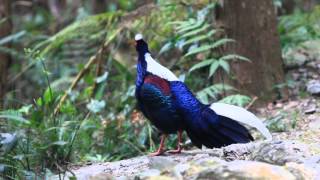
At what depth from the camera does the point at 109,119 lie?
21.2ft

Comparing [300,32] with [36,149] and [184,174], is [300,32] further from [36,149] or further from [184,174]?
[184,174]

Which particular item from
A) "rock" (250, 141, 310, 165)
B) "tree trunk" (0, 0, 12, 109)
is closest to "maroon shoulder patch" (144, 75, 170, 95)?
"rock" (250, 141, 310, 165)

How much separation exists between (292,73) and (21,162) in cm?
387

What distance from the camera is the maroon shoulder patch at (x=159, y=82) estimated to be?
4293mm

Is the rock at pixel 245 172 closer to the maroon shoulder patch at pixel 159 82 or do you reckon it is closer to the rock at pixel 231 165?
the rock at pixel 231 165

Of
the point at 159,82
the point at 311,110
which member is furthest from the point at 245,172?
the point at 311,110

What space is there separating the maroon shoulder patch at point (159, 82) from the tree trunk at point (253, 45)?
7.19ft

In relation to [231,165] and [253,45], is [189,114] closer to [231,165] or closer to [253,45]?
[231,165]

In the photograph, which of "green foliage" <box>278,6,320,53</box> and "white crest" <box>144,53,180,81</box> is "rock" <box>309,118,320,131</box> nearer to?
"white crest" <box>144,53,180,81</box>

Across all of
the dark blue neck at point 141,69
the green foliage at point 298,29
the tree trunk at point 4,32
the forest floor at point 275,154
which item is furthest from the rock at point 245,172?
the tree trunk at point 4,32

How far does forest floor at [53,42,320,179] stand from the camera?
3104mm

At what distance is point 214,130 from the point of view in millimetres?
4270

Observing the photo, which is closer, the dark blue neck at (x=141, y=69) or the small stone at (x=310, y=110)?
the dark blue neck at (x=141, y=69)

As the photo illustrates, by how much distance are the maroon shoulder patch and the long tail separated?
0.28m
